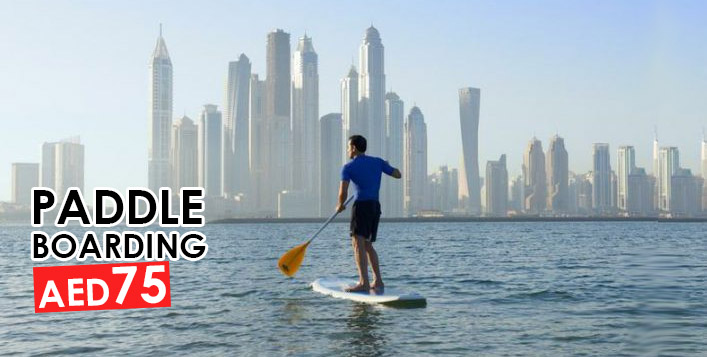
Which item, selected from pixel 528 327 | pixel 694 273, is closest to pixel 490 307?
pixel 528 327

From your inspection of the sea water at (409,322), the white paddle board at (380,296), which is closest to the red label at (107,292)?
the sea water at (409,322)

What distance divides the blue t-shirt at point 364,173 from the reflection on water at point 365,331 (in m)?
1.75

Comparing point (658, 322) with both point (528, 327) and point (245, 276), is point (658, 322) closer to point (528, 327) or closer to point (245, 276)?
point (528, 327)

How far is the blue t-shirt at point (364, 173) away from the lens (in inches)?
451

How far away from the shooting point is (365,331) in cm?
927

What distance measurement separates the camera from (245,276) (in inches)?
766

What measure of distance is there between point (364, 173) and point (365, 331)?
297 cm

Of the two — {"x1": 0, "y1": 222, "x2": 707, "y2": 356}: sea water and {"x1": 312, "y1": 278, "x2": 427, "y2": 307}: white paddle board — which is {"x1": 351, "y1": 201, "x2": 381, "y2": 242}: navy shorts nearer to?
{"x1": 312, "y1": 278, "x2": 427, "y2": 307}: white paddle board

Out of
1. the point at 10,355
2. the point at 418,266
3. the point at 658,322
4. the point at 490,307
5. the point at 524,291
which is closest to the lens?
the point at 10,355

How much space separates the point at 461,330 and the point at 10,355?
537 cm

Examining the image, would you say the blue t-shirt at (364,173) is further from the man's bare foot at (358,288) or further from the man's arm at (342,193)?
the man's bare foot at (358,288)

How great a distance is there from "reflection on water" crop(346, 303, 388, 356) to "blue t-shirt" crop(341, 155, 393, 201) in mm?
1746

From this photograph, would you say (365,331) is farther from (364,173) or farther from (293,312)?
(364,173)

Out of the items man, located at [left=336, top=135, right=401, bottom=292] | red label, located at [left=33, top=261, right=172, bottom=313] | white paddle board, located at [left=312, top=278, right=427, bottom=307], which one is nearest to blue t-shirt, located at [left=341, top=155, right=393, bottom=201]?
man, located at [left=336, top=135, right=401, bottom=292]
